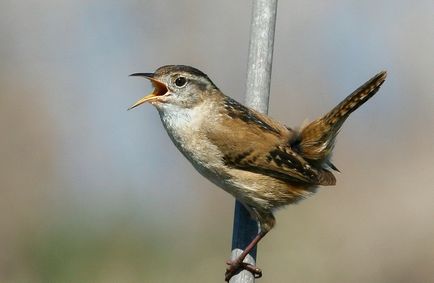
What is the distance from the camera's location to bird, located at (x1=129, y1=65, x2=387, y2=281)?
5094mm

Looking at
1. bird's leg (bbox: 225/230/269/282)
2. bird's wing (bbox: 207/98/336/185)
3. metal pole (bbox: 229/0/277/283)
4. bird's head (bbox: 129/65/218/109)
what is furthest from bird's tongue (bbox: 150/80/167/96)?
bird's leg (bbox: 225/230/269/282)

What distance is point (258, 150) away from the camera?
5.20 m

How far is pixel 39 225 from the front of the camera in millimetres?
7465

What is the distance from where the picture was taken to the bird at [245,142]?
16.7ft

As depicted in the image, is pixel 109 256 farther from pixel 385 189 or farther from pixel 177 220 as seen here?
pixel 385 189

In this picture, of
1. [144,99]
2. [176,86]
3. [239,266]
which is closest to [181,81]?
[176,86]

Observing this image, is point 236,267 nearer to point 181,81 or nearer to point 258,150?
point 258,150

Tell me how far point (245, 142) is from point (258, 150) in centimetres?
7

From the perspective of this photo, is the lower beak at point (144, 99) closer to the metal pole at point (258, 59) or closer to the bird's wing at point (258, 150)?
the bird's wing at point (258, 150)

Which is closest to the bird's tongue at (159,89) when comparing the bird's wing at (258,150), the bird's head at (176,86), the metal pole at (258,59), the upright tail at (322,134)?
the bird's head at (176,86)

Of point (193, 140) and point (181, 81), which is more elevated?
point (181, 81)

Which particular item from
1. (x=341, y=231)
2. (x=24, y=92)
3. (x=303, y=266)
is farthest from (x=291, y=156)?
(x=24, y=92)

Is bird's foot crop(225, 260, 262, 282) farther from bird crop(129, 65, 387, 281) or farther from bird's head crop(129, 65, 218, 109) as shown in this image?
bird's head crop(129, 65, 218, 109)

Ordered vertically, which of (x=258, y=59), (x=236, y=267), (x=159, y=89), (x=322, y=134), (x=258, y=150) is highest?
(x=258, y=59)
